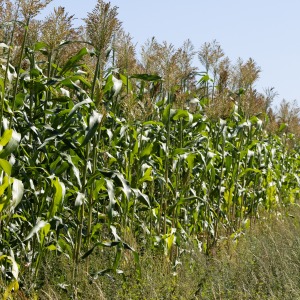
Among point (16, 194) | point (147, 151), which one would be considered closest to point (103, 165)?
point (147, 151)

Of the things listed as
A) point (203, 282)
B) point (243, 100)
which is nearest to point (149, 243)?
point (203, 282)

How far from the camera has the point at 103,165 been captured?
18.6 feet

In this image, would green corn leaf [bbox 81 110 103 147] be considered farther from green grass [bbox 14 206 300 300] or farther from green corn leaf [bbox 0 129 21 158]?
green grass [bbox 14 206 300 300]

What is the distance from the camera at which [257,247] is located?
6.39 metres

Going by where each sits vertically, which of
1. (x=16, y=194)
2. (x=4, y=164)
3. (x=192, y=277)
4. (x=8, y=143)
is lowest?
(x=192, y=277)

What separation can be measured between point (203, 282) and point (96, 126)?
1599 mm

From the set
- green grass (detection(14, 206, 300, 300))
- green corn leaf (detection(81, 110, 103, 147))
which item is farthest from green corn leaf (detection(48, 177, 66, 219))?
green grass (detection(14, 206, 300, 300))

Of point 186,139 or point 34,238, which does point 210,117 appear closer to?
point 186,139

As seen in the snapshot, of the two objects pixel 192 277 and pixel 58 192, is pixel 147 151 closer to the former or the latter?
pixel 192 277

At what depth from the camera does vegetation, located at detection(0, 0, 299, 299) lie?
4.40 m

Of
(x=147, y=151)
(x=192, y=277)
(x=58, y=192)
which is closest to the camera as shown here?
(x=58, y=192)

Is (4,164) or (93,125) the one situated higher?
(93,125)

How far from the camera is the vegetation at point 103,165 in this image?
4402 mm

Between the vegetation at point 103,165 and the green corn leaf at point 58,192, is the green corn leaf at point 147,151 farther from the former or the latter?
the green corn leaf at point 58,192
